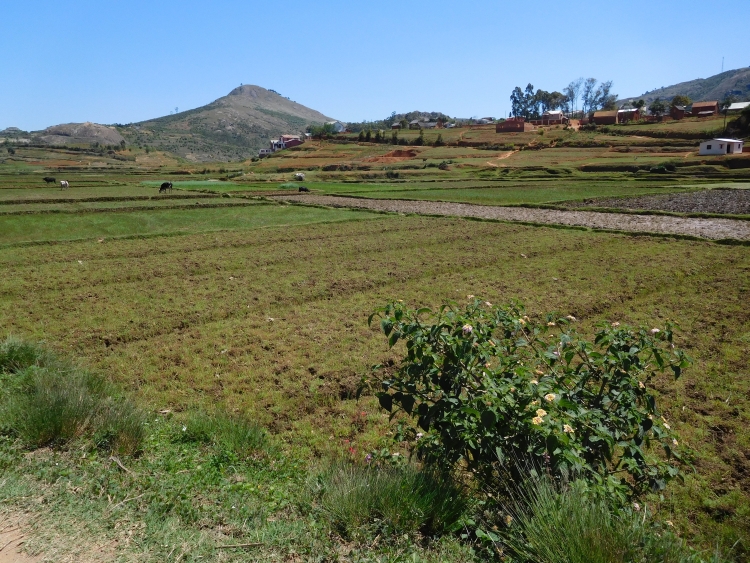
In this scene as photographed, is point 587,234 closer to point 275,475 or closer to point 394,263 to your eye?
point 394,263

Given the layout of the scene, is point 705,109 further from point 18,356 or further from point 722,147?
point 18,356

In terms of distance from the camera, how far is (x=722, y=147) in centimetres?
5778

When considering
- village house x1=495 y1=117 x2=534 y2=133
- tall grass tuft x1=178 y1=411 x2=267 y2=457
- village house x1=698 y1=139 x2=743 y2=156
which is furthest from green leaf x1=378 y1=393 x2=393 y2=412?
village house x1=495 y1=117 x2=534 y2=133

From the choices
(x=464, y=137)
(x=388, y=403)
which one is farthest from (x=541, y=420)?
(x=464, y=137)

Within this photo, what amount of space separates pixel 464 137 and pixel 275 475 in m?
99.6

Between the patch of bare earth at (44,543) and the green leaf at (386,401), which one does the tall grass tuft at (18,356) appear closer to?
the patch of bare earth at (44,543)

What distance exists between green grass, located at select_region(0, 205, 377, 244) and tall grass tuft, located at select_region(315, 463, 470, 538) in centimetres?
2152

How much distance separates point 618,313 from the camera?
10.9 meters

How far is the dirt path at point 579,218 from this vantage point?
21500 millimetres

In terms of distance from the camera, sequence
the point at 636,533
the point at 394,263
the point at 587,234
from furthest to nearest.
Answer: the point at 587,234, the point at 394,263, the point at 636,533

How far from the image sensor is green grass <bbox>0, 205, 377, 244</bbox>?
887 inches

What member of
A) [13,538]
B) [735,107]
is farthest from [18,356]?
[735,107]

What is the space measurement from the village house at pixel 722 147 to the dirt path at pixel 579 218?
4171 centimetres

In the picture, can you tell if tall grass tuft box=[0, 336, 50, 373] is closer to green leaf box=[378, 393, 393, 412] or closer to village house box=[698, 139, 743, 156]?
green leaf box=[378, 393, 393, 412]
